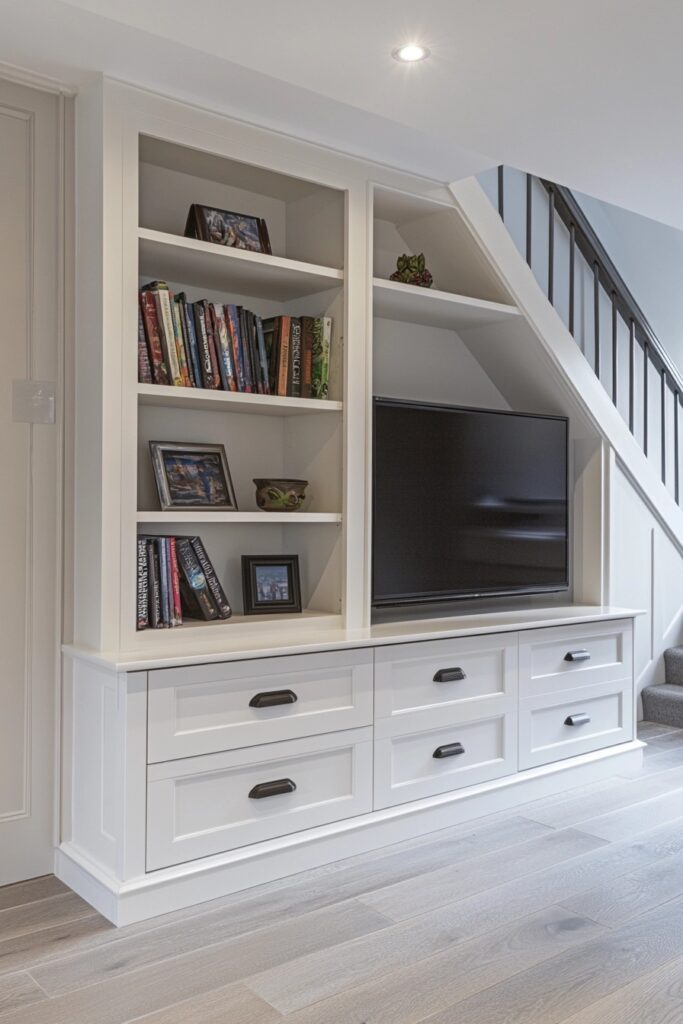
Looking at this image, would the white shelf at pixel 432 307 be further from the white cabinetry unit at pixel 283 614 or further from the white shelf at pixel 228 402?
the white shelf at pixel 228 402

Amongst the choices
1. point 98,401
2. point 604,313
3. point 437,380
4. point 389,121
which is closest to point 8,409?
point 98,401

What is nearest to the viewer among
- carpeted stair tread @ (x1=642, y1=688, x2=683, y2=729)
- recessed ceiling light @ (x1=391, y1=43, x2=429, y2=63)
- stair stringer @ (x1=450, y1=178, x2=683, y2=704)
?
recessed ceiling light @ (x1=391, y1=43, x2=429, y2=63)

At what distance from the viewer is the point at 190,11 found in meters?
2.09

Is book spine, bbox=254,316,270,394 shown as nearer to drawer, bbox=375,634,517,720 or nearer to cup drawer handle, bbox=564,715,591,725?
drawer, bbox=375,634,517,720

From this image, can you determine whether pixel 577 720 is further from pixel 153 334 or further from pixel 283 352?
pixel 153 334

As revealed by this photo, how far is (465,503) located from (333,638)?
0.96m

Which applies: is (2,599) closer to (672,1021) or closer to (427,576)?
(427,576)

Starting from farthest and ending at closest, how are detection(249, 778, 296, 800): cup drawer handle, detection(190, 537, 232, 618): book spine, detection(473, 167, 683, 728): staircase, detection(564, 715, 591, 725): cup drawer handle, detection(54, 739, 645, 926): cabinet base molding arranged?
detection(473, 167, 683, 728): staircase
detection(564, 715, 591, 725): cup drawer handle
detection(190, 537, 232, 618): book spine
detection(249, 778, 296, 800): cup drawer handle
detection(54, 739, 645, 926): cabinet base molding

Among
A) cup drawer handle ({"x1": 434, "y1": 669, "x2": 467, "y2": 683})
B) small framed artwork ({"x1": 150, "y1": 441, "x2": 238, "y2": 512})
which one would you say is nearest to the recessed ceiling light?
small framed artwork ({"x1": 150, "y1": 441, "x2": 238, "y2": 512})

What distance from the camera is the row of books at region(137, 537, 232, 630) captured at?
2.66 m

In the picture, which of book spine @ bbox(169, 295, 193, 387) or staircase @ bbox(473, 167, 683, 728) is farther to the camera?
staircase @ bbox(473, 167, 683, 728)

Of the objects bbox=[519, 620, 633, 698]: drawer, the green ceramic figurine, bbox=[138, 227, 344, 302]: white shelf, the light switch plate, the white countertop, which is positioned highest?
the green ceramic figurine

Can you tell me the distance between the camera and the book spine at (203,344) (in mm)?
2791

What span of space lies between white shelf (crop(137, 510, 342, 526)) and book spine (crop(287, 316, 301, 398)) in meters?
0.42
